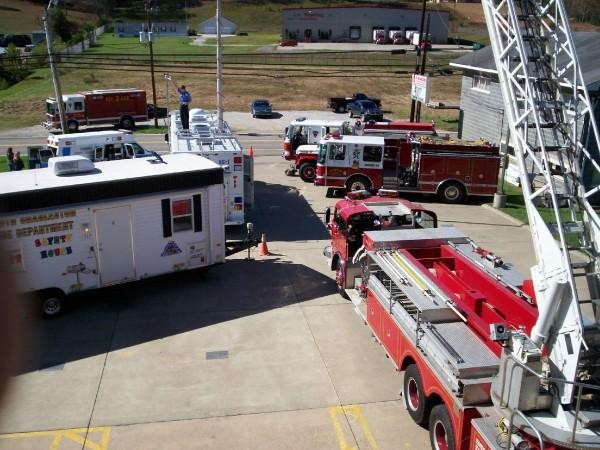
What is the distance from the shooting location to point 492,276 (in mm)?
10562

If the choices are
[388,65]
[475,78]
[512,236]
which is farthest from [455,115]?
[512,236]

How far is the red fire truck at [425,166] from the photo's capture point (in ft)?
76.8

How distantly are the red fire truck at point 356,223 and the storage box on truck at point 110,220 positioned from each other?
9.76ft

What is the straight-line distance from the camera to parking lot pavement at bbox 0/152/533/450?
31.4ft

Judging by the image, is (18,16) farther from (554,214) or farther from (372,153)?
(554,214)

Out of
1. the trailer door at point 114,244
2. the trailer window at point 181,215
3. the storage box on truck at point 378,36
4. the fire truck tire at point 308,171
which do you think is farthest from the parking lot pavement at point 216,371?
the storage box on truck at point 378,36

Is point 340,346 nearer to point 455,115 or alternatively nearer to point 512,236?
point 512,236

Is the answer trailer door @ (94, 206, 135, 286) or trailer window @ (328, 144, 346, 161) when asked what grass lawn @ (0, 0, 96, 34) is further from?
trailer door @ (94, 206, 135, 286)

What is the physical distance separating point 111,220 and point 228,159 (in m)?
5.31

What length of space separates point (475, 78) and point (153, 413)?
27277mm

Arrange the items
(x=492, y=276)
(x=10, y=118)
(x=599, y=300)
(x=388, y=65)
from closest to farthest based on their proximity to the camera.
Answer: (x=599, y=300) < (x=492, y=276) < (x=10, y=118) < (x=388, y=65)

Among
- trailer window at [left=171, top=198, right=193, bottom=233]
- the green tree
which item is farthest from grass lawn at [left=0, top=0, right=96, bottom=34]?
trailer window at [left=171, top=198, right=193, bottom=233]

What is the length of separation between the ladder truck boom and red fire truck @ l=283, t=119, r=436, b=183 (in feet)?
48.2

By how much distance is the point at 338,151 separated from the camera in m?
23.5
